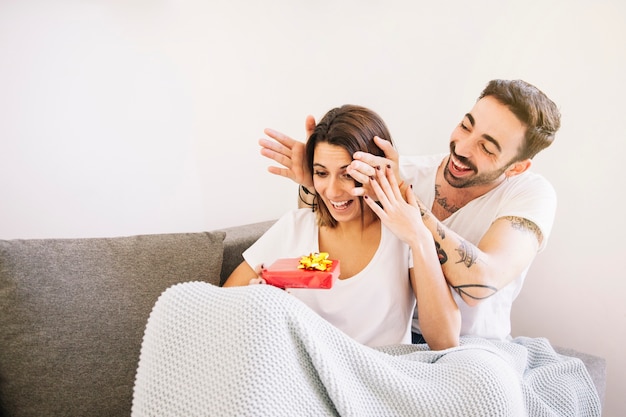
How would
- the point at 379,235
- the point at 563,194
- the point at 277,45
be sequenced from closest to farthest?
the point at 379,235, the point at 563,194, the point at 277,45

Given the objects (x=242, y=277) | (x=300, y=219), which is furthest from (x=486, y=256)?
(x=242, y=277)

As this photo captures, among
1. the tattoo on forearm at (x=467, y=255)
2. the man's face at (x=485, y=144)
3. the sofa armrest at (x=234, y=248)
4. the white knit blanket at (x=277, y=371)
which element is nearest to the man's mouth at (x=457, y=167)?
the man's face at (x=485, y=144)

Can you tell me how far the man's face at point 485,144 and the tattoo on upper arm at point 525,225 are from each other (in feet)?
0.39

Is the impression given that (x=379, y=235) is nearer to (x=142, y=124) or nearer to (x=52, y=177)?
(x=142, y=124)

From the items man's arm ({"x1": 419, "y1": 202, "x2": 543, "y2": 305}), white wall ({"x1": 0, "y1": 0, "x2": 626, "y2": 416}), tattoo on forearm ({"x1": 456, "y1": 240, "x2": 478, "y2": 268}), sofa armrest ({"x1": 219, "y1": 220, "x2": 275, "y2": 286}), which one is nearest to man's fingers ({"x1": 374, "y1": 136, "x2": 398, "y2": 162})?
man's arm ({"x1": 419, "y1": 202, "x2": 543, "y2": 305})

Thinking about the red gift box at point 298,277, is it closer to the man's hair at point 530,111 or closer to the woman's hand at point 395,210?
the woman's hand at point 395,210

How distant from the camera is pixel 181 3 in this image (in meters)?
1.58

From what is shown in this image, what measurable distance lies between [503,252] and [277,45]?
1.04m

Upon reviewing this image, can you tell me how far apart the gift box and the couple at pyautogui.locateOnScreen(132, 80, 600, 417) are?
7 centimetres

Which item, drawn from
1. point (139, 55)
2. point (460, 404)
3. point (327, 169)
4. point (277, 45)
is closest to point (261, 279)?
point (327, 169)

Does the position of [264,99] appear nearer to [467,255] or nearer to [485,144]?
[485,144]

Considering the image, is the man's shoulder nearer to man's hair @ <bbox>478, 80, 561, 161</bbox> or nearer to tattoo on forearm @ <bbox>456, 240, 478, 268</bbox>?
man's hair @ <bbox>478, 80, 561, 161</bbox>

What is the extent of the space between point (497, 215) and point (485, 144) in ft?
0.58

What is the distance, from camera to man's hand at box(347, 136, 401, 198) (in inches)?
44.7
